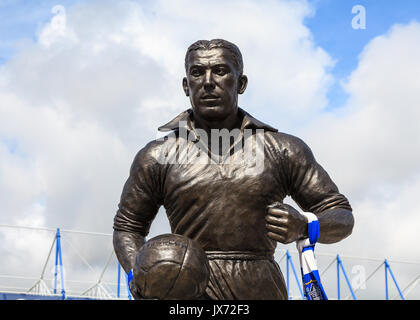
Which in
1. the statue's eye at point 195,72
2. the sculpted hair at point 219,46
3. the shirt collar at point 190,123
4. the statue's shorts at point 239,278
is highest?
the sculpted hair at point 219,46

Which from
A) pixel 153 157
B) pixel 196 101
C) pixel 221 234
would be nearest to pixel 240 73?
pixel 196 101

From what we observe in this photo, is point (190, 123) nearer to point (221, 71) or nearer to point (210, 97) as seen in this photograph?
point (210, 97)

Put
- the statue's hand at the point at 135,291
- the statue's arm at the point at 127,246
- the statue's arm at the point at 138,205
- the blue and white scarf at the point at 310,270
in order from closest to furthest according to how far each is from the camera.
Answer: the statue's hand at the point at 135,291 < the blue and white scarf at the point at 310,270 < the statue's arm at the point at 127,246 < the statue's arm at the point at 138,205

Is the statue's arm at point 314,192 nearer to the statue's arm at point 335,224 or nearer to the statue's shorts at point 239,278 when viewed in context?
the statue's arm at point 335,224

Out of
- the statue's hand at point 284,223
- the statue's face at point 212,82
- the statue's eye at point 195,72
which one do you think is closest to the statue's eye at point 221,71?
the statue's face at point 212,82

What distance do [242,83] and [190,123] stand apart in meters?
0.50

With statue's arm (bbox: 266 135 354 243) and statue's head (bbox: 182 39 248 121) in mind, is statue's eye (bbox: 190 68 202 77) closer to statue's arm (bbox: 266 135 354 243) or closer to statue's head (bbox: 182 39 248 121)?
statue's head (bbox: 182 39 248 121)

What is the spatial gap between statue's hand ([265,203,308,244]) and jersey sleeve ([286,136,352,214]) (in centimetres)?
49

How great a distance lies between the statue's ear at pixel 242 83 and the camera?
200 inches

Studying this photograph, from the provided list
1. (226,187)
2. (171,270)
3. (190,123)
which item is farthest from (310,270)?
(190,123)

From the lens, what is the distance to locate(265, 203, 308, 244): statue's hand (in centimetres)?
429

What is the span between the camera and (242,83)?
16.8 ft

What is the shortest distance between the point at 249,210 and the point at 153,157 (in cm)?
86
